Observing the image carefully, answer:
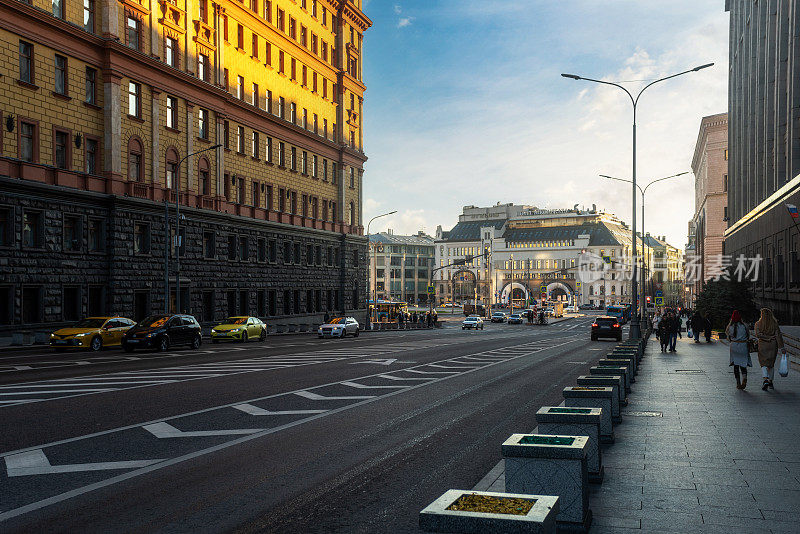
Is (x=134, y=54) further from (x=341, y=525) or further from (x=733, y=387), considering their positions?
(x=341, y=525)

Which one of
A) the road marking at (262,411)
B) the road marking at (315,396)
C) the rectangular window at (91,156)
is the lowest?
the road marking at (315,396)

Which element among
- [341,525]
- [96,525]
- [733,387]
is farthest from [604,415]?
[733,387]

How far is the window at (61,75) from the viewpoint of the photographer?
120 ft

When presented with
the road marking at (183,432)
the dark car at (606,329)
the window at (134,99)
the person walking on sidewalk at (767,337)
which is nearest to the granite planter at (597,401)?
the road marking at (183,432)

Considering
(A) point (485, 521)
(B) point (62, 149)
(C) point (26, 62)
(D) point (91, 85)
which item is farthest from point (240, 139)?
(A) point (485, 521)

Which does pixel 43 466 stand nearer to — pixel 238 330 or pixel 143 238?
pixel 238 330

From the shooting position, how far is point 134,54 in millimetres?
40562

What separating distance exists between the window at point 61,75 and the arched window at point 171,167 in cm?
858

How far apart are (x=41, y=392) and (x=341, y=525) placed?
11349mm

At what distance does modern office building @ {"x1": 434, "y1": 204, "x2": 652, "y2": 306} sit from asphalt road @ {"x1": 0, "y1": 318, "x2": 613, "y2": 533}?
140m

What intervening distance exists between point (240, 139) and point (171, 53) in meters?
9.45

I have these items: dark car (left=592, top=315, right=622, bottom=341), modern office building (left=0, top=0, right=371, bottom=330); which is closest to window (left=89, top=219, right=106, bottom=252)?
modern office building (left=0, top=0, right=371, bottom=330)

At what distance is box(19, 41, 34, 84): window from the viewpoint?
113 ft

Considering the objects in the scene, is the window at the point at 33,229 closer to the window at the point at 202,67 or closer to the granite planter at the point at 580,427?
the window at the point at 202,67
